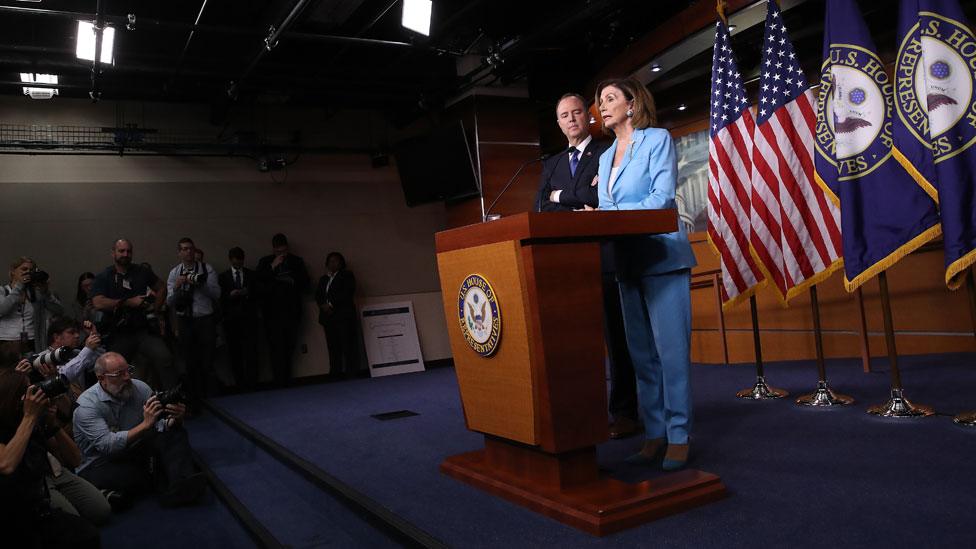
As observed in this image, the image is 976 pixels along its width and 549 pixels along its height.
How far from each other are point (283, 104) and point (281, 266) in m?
2.06

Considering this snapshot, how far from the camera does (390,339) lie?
8.81 meters

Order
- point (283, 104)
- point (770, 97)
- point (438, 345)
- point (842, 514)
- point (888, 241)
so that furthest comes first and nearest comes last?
point (438, 345)
point (283, 104)
point (770, 97)
point (888, 241)
point (842, 514)

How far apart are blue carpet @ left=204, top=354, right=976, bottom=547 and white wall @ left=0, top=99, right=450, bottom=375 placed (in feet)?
13.6

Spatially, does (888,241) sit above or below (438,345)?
above

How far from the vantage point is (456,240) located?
2490 millimetres

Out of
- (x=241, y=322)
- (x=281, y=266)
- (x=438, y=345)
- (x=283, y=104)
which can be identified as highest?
(x=283, y=104)

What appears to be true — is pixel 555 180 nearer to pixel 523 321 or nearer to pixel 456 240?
pixel 456 240

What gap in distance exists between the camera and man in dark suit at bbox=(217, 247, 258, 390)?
7.80m

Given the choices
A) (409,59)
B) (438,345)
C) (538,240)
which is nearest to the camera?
(538,240)

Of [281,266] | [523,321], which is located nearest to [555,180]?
[523,321]

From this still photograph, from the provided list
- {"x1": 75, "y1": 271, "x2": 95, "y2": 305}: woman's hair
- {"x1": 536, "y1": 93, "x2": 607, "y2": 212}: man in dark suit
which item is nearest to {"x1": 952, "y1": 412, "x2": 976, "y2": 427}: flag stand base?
{"x1": 536, "y1": 93, "x2": 607, "y2": 212}: man in dark suit

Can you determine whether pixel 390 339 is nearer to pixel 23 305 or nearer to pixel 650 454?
pixel 23 305

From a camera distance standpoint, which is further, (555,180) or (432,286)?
(432,286)

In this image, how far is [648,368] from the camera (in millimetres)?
Result: 2658
